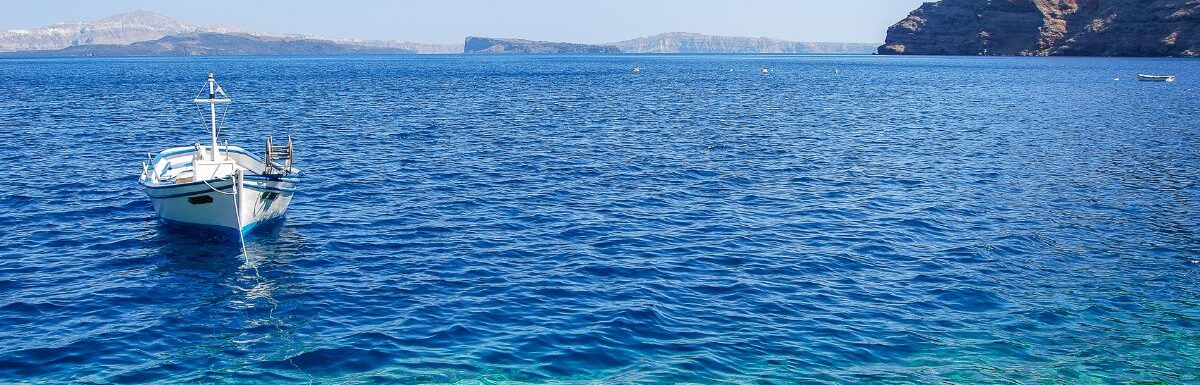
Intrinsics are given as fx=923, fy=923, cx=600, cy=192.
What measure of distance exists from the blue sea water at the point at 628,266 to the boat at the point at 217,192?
31.4 inches

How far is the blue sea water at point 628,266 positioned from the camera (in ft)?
63.6

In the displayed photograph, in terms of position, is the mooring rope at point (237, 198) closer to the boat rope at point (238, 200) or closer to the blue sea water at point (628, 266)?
the boat rope at point (238, 200)

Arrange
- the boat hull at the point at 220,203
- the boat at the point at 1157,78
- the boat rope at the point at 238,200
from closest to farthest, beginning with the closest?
1. the boat rope at the point at 238,200
2. the boat hull at the point at 220,203
3. the boat at the point at 1157,78

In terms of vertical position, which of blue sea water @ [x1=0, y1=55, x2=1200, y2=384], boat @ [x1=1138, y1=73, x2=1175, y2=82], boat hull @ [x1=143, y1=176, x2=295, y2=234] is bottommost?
blue sea water @ [x1=0, y1=55, x2=1200, y2=384]

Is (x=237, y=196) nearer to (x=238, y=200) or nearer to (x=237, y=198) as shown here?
(x=237, y=198)

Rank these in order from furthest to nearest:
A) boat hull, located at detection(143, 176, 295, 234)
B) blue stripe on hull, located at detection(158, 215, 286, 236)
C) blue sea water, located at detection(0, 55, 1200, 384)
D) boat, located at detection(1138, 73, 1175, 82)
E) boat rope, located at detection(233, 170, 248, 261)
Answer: boat, located at detection(1138, 73, 1175, 82)
blue stripe on hull, located at detection(158, 215, 286, 236)
boat hull, located at detection(143, 176, 295, 234)
boat rope, located at detection(233, 170, 248, 261)
blue sea water, located at detection(0, 55, 1200, 384)

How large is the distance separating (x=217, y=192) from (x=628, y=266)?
14031mm

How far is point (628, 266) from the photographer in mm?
27047

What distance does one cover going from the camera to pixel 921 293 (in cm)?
2444

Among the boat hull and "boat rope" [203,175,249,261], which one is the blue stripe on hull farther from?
"boat rope" [203,175,249,261]

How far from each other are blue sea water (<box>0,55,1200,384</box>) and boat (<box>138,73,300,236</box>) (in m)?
0.80

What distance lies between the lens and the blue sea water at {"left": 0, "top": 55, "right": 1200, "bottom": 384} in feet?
63.6

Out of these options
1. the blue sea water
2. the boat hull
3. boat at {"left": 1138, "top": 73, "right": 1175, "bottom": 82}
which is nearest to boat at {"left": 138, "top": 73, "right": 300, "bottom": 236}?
the boat hull

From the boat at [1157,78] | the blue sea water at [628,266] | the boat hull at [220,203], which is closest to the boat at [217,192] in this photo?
the boat hull at [220,203]
